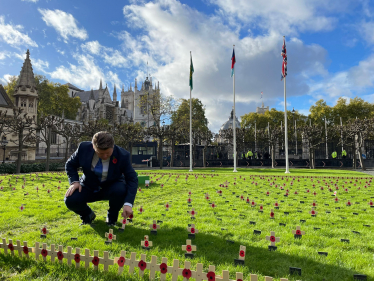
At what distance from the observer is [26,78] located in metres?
54.7

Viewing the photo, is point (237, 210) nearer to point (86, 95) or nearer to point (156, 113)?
point (156, 113)

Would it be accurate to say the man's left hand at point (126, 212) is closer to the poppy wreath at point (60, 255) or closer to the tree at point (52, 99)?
the poppy wreath at point (60, 255)

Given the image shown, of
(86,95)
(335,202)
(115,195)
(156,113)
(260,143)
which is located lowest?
(335,202)

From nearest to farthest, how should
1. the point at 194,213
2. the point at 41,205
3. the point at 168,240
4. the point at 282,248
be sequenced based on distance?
the point at 282,248
the point at 168,240
the point at 194,213
the point at 41,205

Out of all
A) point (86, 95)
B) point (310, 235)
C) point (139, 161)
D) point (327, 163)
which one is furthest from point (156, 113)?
point (86, 95)

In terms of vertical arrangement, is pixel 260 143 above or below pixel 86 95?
below

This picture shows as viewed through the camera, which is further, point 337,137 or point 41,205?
point 337,137

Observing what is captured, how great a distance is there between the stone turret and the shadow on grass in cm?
5733

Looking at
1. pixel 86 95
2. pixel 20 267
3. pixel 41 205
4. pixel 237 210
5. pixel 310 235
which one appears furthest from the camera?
pixel 86 95

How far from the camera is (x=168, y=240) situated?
4.39m

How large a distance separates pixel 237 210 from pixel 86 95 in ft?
374

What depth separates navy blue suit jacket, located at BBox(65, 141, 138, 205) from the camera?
184 inches

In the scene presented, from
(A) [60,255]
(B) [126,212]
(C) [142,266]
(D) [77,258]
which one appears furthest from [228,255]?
(A) [60,255]

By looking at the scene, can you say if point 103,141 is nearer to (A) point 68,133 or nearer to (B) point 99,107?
(A) point 68,133
